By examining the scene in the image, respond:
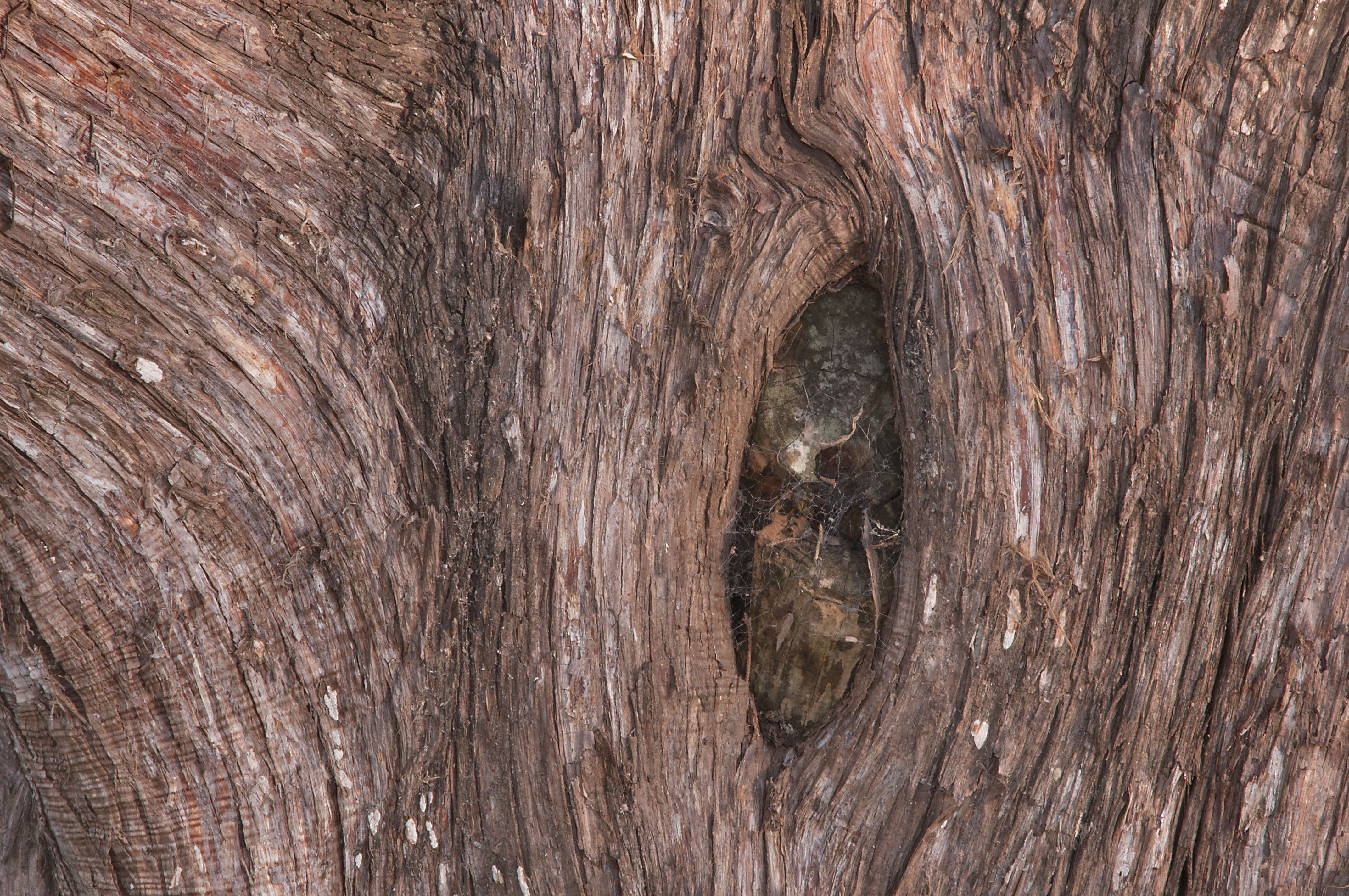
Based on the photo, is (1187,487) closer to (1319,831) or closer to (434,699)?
(1319,831)

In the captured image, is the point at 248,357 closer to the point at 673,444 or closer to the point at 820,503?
the point at 673,444

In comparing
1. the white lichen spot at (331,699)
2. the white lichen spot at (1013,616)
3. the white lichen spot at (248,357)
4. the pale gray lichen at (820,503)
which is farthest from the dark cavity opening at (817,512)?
the white lichen spot at (248,357)

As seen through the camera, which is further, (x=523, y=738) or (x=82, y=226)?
(x=523, y=738)

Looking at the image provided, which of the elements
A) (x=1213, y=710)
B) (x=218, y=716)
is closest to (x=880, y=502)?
(x=1213, y=710)

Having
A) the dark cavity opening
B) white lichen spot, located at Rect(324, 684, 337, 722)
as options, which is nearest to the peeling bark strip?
white lichen spot, located at Rect(324, 684, 337, 722)

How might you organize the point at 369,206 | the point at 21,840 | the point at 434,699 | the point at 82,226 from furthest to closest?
the point at 21,840 < the point at 434,699 < the point at 369,206 < the point at 82,226

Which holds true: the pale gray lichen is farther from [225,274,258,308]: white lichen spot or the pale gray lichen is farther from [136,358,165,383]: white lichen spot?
[136,358,165,383]: white lichen spot

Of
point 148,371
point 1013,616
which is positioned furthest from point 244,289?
point 1013,616
